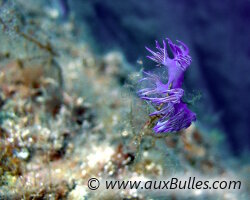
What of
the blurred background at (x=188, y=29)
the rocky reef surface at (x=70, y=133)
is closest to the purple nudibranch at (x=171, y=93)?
the rocky reef surface at (x=70, y=133)

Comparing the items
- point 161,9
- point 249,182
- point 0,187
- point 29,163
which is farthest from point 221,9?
point 0,187

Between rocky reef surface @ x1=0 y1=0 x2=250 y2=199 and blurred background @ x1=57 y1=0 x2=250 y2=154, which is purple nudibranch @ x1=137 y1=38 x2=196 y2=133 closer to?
rocky reef surface @ x1=0 y1=0 x2=250 y2=199

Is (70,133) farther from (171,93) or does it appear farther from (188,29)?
(188,29)

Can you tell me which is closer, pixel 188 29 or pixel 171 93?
pixel 171 93

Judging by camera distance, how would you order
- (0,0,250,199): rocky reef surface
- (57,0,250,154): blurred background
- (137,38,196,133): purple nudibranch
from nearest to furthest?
(137,38,196,133): purple nudibranch
(0,0,250,199): rocky reef surface
(57,0,250,154): blurred background

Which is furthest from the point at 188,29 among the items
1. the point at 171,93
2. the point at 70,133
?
the point at 171,93

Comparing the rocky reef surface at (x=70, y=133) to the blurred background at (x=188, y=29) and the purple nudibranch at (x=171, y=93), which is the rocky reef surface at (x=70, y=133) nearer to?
the purple nudibranch at (x=171, y=93)

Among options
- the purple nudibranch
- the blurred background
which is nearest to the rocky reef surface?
the purple nudibranch
